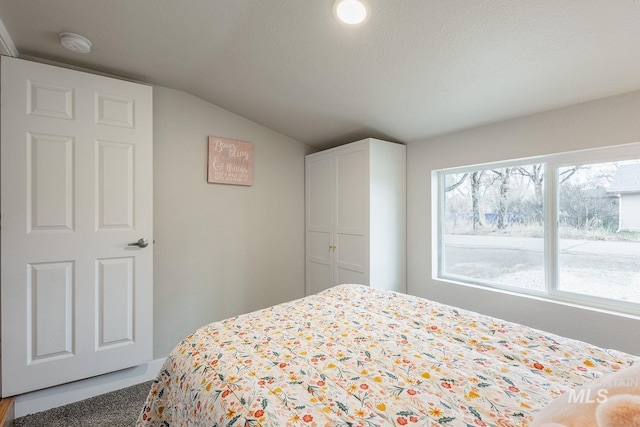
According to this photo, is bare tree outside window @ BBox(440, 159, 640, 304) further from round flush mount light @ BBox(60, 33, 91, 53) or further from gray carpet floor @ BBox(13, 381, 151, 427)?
round flush mount light @ BBox(60, 33, 91, 53)

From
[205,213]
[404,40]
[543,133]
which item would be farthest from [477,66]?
[205,213]

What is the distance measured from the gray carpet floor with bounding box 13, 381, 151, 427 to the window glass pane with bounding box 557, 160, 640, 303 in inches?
120

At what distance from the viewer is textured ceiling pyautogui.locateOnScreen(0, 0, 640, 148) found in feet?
4.40

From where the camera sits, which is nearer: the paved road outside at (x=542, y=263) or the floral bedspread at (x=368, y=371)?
the floral bedspread at (x=368, y=371)

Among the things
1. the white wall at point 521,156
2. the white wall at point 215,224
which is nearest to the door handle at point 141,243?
the white wall at point 215,224

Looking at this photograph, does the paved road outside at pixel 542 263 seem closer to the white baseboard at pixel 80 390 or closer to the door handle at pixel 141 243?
the door handle at pixel 141 243

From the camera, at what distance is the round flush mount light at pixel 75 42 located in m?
1.68

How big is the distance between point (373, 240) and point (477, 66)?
1.47 m

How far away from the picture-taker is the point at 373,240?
98.7 inches

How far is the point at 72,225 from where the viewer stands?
1.89 meters

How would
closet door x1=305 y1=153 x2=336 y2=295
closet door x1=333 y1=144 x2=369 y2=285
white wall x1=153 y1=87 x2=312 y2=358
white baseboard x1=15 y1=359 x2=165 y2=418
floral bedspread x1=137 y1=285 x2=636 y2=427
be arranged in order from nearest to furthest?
floral bedspread x1=137 y1=285 x2=636 y2=427 < white baseboard x1=15 y1=359 x2=165 y2=418 < white wall x1=153 y1=87 x2=312 y2=358 < closet door x1=333 y1=144 x2=369 y2=285 < closet door x1=305 y1=153 x2=336 y2=295

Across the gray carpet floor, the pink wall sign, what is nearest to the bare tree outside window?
Answer: the pink wall sign

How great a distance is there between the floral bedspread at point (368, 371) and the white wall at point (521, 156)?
88 cm

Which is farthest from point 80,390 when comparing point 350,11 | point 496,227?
point 496,227
